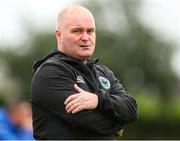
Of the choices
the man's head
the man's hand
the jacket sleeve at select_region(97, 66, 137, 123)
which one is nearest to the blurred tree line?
the jacket sleeve at select_region(97, 66, 137, 123)

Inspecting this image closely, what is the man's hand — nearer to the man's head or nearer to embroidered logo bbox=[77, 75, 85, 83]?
embroidered logo bbox=[77, 75, 85, 83]

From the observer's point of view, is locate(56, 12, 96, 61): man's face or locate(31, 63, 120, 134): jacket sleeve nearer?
locate(31, 63, 120, 134): jacket sleeve

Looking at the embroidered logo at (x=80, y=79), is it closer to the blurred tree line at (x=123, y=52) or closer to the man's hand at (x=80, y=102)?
the man's hand at (x=80, y=102)

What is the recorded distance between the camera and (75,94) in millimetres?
6566

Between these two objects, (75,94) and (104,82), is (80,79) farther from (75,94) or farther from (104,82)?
(104,82)

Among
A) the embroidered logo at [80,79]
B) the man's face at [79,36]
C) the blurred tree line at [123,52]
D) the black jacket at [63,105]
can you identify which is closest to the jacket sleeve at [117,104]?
the black jacket at [63,105]

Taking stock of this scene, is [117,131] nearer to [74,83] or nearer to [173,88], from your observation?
[74,83]

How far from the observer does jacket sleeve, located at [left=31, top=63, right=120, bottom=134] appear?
6512mm

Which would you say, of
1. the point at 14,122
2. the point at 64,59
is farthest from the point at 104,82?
the point at 14,122

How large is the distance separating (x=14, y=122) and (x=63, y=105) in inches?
180

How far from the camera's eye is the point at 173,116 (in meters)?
30.1

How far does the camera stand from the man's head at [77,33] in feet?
22.4

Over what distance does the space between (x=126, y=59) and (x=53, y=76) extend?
53302 millimetres

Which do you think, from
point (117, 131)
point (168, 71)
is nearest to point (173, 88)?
point (168, 71)
